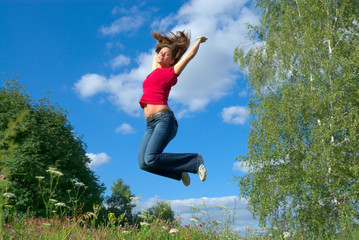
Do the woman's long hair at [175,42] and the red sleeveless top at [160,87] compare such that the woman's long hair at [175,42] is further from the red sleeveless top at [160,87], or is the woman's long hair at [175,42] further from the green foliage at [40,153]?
the green foliage at [40,153]

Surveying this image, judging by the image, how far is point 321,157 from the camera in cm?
1202

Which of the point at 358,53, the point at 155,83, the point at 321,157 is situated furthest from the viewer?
the point at 358,53

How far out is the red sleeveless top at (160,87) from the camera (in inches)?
207

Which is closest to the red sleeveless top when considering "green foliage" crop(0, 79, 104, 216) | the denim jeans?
the denim jeans

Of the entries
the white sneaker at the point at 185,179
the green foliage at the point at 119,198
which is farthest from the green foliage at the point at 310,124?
the green foliage at the point at 119,198

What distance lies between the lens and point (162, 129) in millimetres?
5039

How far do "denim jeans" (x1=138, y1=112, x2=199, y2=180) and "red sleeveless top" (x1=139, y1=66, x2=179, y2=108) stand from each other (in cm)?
27

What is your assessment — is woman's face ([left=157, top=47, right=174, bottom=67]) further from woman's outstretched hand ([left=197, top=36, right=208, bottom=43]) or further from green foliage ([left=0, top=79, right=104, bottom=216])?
green foliage ([left=0, top=79, right=104, bottom=216])

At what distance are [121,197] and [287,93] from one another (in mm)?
23775

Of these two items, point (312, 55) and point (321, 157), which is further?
point (312, 55)

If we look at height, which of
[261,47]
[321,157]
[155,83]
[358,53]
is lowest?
[155,83]

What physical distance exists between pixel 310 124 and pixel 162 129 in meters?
9.06

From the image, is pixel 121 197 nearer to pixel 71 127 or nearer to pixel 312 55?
pixel 71 127

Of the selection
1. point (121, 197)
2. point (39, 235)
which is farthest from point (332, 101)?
point (121, 197)
